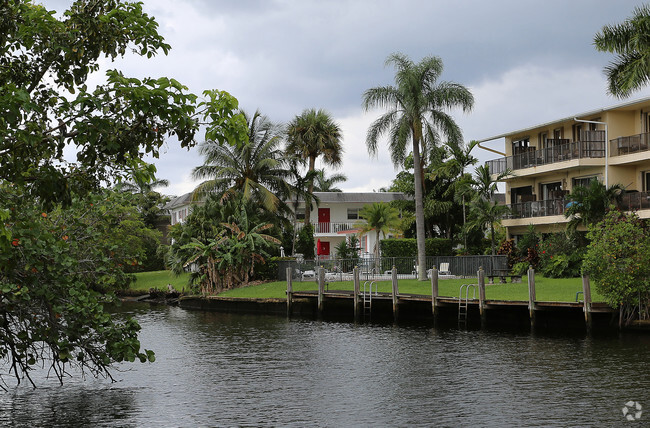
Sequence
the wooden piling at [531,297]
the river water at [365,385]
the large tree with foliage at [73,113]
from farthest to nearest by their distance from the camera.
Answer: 1. the wooden piling at [531,297]
2. the river water at [365,385]
3. the large tree with foliage at [73,113]

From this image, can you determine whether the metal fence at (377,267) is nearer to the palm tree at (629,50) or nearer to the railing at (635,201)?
the railing at (635,201)

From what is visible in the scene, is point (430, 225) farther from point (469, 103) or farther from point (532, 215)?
point (469, 103)

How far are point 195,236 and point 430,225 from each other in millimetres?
18427

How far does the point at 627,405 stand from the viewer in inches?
613

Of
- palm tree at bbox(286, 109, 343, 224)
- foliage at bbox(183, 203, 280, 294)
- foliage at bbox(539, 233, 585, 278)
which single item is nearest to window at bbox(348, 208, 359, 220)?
palm tree at bbox(286, 109, 343, 224)

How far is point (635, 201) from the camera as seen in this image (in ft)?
131

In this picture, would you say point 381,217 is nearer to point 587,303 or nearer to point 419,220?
point 419,220

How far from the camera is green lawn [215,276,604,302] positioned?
102 ft

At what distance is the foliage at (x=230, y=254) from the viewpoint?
46.8m

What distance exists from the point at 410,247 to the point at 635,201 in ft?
54.9

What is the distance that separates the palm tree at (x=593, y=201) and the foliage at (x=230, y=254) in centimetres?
1902

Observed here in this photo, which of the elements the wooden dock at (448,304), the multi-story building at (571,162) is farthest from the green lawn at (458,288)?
the multi-story building at (571,162)

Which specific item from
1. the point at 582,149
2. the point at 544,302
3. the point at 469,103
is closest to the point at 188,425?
the point at 544,302

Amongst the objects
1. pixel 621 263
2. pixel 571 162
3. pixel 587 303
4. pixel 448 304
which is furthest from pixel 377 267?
pixel 621 263
